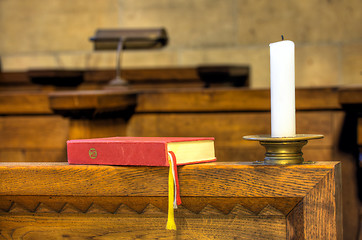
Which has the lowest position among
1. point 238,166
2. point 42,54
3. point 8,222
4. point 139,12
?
point 8,222

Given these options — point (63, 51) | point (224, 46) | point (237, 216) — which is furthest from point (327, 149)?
point (63, 51)

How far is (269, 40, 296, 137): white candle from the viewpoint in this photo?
2.89 feet

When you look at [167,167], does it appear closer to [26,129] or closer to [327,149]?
[327,149]

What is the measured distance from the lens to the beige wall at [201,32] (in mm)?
3783

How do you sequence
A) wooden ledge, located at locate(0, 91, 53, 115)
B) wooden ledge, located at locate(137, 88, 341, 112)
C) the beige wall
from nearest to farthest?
wooden ledge, located at locate(137, 88, 341, 112), wooden ledge, located at locate(0, 91, 53, 115), the beige wall

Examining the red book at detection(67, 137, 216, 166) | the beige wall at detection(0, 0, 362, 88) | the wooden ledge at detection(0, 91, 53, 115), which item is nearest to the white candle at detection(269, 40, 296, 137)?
the red book at detection(67, 137, 216, 166)

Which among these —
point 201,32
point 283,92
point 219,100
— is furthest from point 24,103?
point 201,32

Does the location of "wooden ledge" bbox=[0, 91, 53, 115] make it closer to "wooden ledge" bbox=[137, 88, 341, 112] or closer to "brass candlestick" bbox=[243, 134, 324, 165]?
"wooden ledge" bbox=[137, 88, 341, 112]

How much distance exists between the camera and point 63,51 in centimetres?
407

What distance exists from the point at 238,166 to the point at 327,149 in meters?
1.17

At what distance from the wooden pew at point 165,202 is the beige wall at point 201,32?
3025 mm

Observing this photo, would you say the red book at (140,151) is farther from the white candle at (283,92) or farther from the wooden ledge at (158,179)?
the white candle at (283,92)

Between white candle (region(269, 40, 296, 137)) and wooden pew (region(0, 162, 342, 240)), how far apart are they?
2.8 inches

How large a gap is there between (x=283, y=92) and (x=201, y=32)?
122 inches
